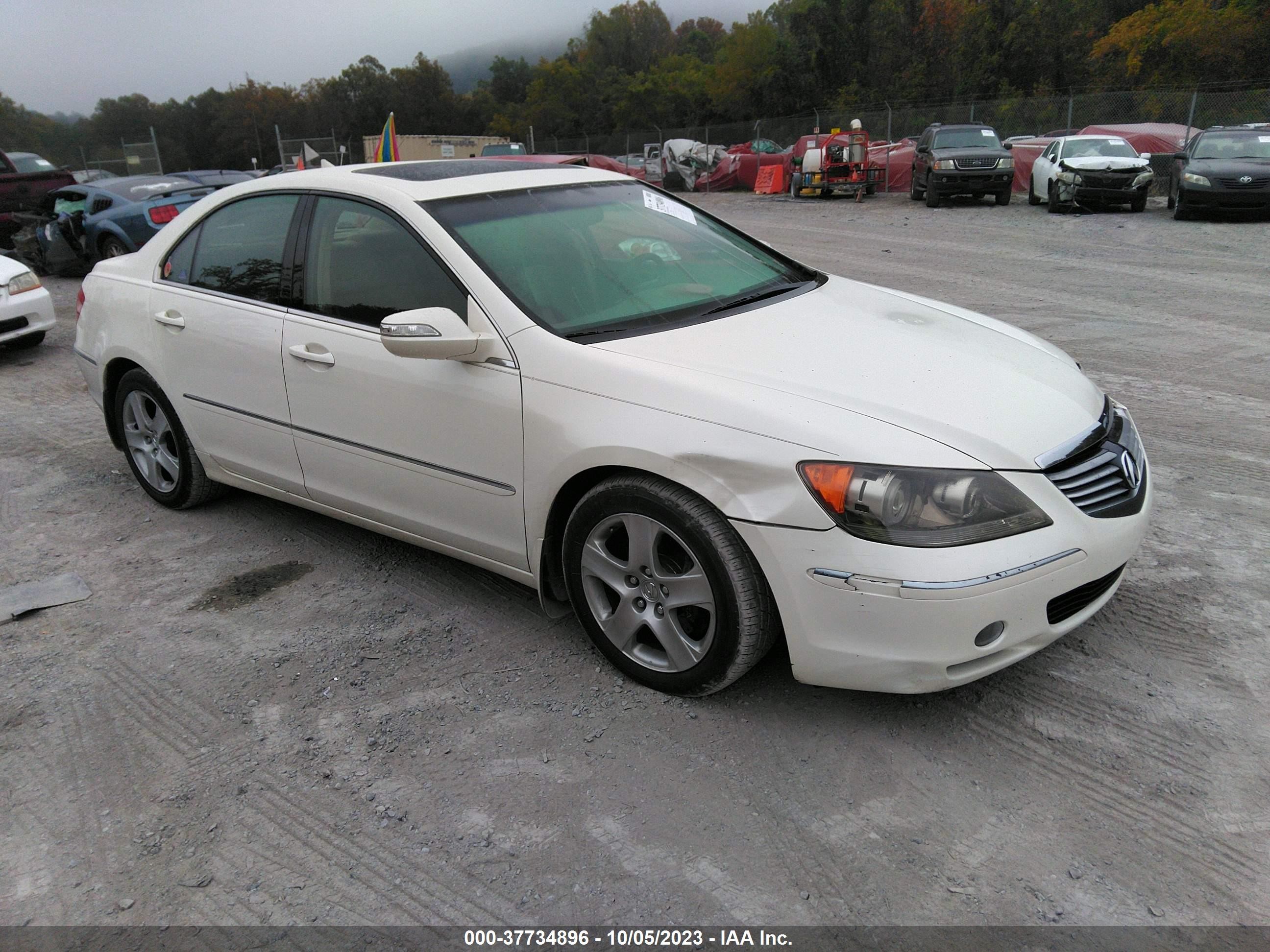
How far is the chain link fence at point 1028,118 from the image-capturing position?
22.1 m

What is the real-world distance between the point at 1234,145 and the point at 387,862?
57.2ft

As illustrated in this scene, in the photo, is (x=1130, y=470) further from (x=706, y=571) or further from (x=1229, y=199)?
(x=1229, y=199)

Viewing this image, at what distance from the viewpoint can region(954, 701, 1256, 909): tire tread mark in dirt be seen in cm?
227

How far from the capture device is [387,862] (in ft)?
7.95

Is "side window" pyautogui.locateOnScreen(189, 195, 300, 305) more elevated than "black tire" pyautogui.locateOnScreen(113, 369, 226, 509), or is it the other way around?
"side window" pyautogui.locateOnScreen(189, 195, 300, 305)

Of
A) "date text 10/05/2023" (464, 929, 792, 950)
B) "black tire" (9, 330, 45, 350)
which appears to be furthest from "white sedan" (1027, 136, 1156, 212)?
"date text 10/05/2023" (464, 929, 792, 950)

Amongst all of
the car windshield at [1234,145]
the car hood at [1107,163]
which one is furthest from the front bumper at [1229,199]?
the car hood at [1107,163]

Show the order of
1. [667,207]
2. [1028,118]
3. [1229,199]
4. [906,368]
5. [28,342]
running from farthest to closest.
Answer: [1028,118]
[1229,199]
[28,342]
[667,207]
[906,368]

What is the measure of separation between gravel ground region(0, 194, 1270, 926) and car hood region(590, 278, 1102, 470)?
87 centimetres

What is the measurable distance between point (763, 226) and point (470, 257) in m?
15.0

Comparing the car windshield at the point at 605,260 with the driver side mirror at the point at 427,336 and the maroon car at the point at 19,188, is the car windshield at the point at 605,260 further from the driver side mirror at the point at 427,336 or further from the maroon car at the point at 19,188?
the maroon car at the point at 19,188

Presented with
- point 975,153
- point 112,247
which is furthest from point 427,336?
point 975,153

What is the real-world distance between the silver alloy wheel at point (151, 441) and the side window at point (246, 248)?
0.77 m

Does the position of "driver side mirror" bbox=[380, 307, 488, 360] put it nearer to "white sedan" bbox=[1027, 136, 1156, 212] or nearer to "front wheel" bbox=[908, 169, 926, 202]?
"white sedan" bbox=[1027, 136, 1156, 212]
